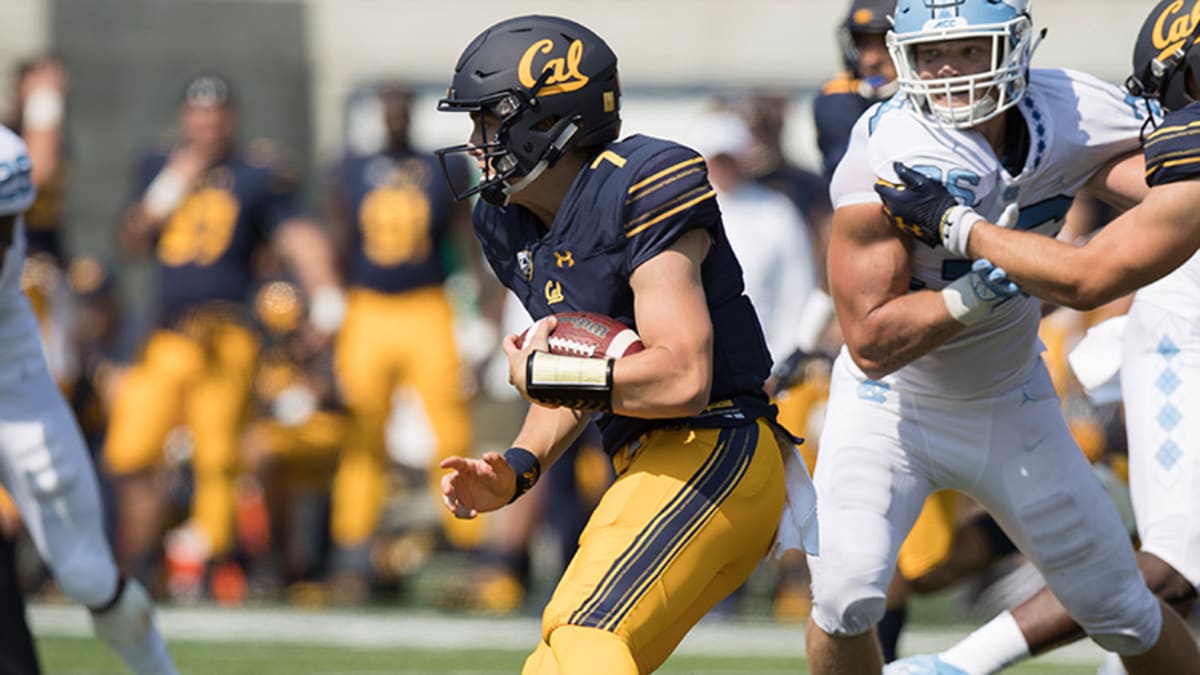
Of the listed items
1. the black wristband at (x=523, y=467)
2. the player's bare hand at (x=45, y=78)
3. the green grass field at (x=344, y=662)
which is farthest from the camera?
the player's bare hand at (x=45, y=78)

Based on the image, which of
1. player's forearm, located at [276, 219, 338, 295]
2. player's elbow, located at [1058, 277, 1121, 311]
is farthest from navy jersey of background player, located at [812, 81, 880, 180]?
player's forearm, located at [276, 219, 338, 295]

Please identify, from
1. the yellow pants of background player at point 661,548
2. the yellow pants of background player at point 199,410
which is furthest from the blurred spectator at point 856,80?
the yellow pants of background player at point 199,410

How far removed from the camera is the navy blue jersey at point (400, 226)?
29.3 ft

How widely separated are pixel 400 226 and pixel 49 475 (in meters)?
3.93

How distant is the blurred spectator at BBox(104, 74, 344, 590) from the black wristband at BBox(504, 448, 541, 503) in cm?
487

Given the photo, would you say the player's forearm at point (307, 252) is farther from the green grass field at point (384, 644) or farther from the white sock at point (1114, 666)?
the white sock at point (1114, 666)

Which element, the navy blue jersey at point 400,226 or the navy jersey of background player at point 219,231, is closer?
the navy jersey of background player at point 219,231

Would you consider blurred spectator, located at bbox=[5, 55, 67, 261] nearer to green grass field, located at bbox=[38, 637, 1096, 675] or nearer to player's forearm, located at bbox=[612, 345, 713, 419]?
green grass field, located at bbox=[38, 637, 1096, 675]

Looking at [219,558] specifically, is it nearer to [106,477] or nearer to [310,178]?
[106,477]

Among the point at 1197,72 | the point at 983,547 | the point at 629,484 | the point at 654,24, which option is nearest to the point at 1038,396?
the point at 1197,72

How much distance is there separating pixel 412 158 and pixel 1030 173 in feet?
16.7

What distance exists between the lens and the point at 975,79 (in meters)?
4.19

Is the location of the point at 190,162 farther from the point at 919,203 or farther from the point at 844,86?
the point at 919,203

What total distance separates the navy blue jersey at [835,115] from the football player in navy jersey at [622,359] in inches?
63.4
